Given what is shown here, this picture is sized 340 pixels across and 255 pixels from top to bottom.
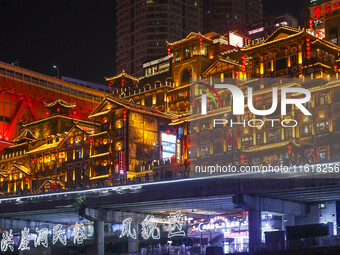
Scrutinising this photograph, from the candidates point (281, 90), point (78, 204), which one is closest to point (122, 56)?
point (281, 90)

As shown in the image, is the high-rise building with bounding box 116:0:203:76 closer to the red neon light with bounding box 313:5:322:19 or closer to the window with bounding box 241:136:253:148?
the red neon light with bounding box 313:5:322:19

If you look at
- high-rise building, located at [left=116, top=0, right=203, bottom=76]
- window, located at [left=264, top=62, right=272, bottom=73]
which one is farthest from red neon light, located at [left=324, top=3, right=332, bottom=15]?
high-rise building, located at [left=116, top=0, right=203, bottom=76]

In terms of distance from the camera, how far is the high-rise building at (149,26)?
6949 inches

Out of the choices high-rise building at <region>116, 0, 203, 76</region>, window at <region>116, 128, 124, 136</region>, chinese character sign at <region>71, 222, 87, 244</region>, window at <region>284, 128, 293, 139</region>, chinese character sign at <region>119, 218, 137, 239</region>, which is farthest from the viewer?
high-rise building at <region>116, 0, 203, 76</region>

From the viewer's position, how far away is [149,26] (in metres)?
177

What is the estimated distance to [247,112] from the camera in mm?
95438

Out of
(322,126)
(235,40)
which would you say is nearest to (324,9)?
(235,40)

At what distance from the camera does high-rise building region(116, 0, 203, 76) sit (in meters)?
176

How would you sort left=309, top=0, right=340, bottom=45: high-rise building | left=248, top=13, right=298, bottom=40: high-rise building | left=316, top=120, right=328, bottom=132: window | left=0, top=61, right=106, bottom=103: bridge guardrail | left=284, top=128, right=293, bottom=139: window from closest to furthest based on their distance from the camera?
1. left=316, top=120, right=328, bottom=132: window
2. left=284, top=128, right=293, bottom=139: window
3. left=309, top=0, right=340, bottom=45: high-rise building
4. left=248, top=13, right=298, bottom=40: high-rise building
5. left=0, top=61, right=106, bottom=103: bridge guardrail

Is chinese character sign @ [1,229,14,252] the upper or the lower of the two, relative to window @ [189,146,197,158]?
lower

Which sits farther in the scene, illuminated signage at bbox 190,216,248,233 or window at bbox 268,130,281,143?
window at bbox 268,130,281,143

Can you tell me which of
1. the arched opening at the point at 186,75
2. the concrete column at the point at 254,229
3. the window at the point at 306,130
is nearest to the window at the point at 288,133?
the window at the point at 306,130

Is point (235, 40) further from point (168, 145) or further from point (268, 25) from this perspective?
point (268, 25)

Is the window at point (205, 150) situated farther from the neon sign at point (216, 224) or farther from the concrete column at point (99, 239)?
the concrete column at point (99, 239)
